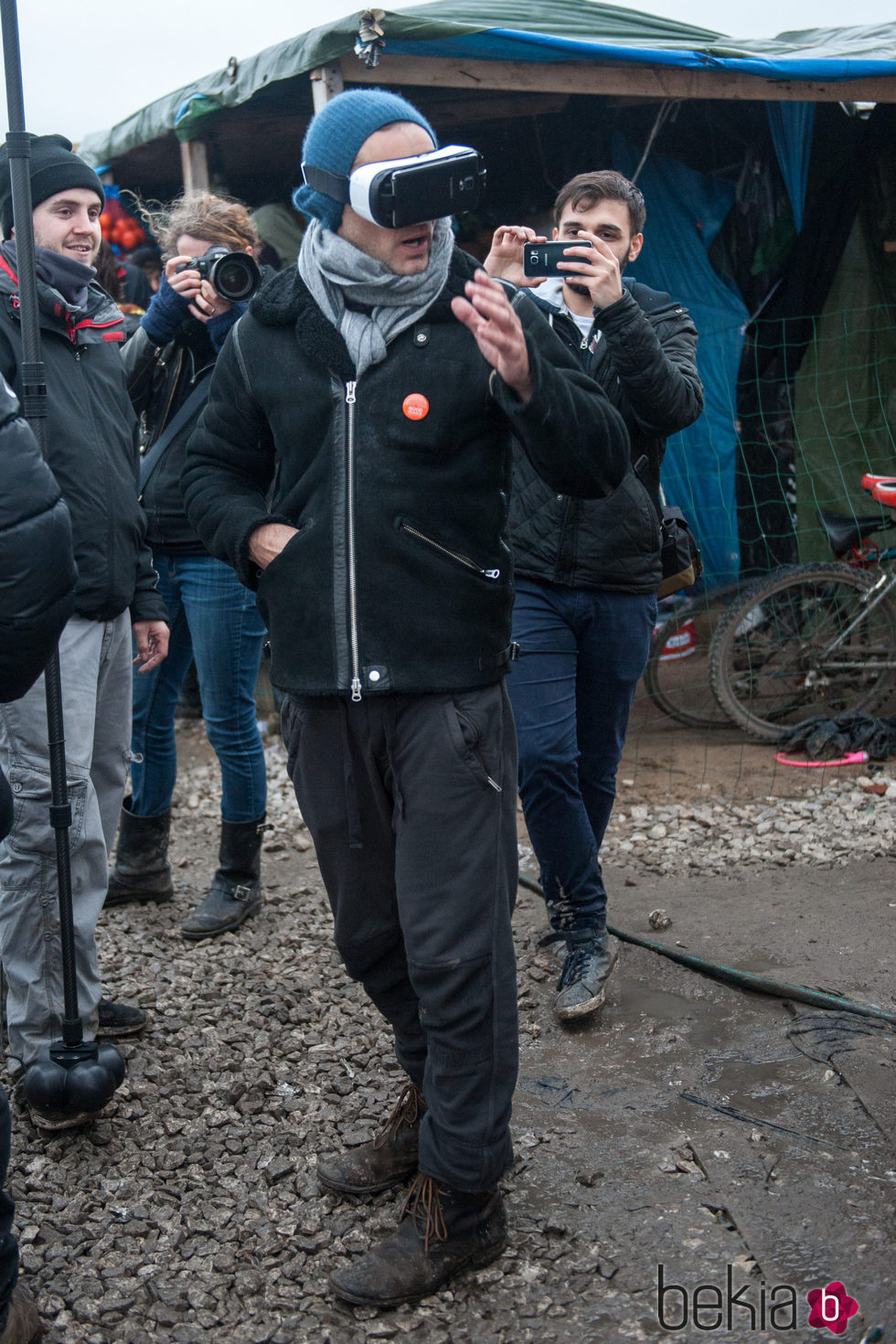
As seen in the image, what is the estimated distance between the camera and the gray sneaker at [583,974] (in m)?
3.17

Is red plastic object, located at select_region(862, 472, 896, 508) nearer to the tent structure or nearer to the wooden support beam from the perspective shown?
the tent structure

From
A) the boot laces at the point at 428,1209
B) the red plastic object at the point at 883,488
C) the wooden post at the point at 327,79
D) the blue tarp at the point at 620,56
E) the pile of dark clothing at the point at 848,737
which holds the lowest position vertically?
the pile of dark clothing at the point at 848,737

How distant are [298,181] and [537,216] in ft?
5.09

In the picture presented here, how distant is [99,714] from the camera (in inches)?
122

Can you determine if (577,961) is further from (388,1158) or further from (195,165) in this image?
(195,165)

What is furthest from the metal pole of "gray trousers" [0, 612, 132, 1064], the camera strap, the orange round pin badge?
the camera strap

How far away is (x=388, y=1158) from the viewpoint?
8.26 feet

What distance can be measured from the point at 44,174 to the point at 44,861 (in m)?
1.66

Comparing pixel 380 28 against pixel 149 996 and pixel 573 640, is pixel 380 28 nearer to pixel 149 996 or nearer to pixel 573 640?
pixel 573 640

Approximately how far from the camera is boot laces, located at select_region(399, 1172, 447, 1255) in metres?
2.21

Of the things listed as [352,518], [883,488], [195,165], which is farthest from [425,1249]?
[195,165]

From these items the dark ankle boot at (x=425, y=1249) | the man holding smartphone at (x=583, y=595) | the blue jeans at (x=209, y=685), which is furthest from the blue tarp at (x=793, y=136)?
the dark ankle boot at (x=425, y=1249)

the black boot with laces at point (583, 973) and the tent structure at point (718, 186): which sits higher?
the tent structure at point (718, 186)

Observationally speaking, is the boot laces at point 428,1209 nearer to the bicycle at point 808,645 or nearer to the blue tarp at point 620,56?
the bicycle at point 808,645
